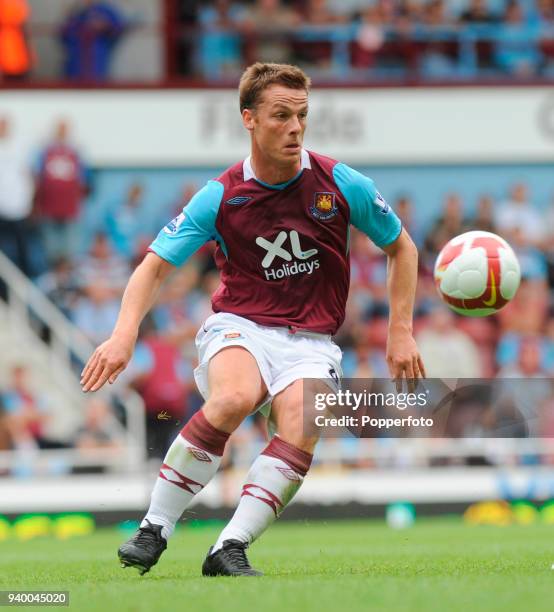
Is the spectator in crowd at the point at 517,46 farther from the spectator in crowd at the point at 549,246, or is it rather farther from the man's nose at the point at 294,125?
the man's nose at the point at 294,125

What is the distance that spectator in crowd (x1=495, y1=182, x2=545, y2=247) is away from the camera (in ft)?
61.3

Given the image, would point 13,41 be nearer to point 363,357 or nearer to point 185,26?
point 185,26

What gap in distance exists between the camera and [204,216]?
7.07 m

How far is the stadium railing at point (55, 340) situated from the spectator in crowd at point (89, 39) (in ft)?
11.4

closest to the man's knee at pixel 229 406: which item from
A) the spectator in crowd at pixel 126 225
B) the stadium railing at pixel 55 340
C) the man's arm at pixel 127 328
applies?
the man's arm at pixel 127 328

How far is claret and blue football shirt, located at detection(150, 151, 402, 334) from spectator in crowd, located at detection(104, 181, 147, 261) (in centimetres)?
1139

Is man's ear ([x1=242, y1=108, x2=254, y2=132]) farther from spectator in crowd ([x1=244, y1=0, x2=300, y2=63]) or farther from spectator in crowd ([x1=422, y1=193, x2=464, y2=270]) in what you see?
spectator in crowd ([x1=244, y1=0, x2=300, y2=63])

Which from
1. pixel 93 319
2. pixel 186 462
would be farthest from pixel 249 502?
pixel 93 319

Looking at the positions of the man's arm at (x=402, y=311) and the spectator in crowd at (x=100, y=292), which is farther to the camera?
the spectator in crowd at (x=100, y=292)

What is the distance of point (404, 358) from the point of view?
700 cm

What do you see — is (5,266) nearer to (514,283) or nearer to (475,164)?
(475,164)

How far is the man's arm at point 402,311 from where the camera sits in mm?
7004

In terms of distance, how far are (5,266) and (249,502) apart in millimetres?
11759

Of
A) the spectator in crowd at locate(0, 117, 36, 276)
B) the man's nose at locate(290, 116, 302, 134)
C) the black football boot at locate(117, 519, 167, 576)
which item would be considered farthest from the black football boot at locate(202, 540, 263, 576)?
the spectator in crowd at locate(0, 117, 36, 276)
